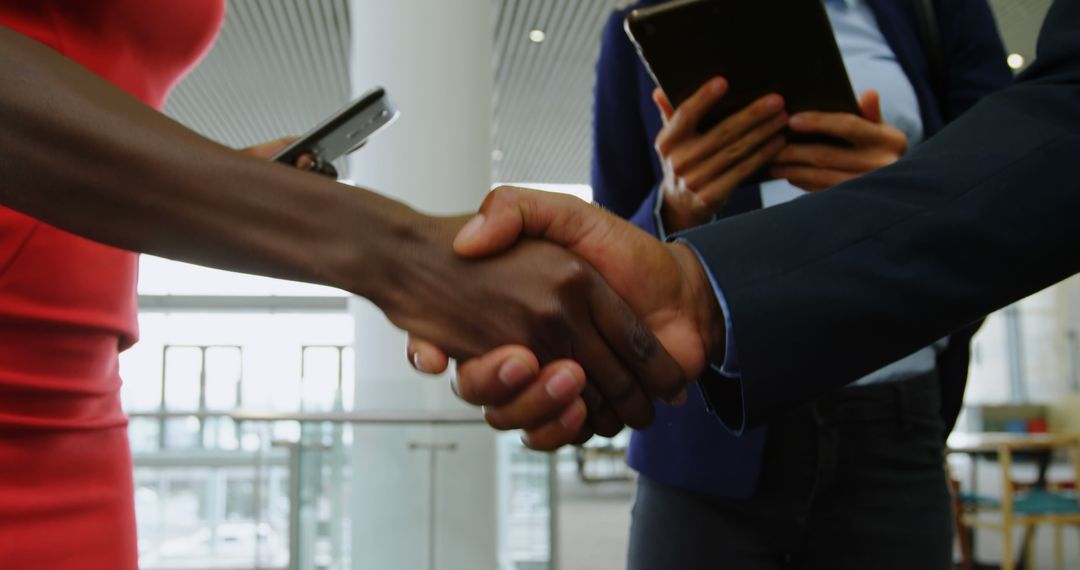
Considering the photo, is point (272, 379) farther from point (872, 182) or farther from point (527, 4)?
point (872, 182)

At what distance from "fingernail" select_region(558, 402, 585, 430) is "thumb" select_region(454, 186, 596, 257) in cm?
16

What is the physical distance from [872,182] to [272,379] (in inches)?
619

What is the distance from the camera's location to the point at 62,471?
0.73 m

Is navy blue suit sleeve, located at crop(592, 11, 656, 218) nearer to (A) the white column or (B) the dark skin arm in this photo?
(B) the dark skin arm

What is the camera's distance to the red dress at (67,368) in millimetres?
697

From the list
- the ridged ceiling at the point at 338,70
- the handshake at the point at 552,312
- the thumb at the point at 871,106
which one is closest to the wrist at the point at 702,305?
the handshake at the point at 552,312

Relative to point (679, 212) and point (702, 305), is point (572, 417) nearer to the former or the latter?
point (702, 305)

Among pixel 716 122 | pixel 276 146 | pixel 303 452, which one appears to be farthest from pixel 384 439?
pixel 716 122

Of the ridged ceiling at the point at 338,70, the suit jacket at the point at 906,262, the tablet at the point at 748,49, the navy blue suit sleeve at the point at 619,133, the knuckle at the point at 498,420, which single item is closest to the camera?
the suit jacket at the point at 906,262

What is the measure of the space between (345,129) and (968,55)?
84 centimetres

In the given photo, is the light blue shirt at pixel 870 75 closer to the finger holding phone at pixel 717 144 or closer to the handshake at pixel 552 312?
the finger holding phone at pixel 717 144

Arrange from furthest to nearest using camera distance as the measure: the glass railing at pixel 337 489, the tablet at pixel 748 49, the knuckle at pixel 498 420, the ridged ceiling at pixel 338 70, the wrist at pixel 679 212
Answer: the ridged ceiling at pixel 338 70
the glass railing at pixel 337 489
the wrist at pixel 679 212
the tablet at pixel 748 49
the knuckle at pixel 498 420

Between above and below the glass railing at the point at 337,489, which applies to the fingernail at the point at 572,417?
above

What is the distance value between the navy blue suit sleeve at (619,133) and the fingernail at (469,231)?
1.69 ft
